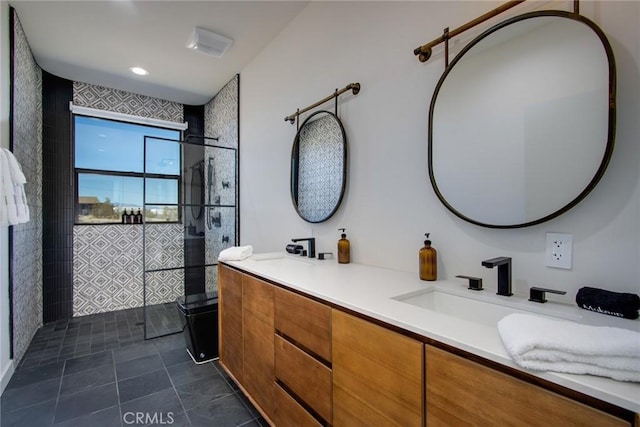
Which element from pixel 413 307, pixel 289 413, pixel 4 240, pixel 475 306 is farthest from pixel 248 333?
pixel 4 240

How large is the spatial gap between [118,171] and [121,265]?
122cm

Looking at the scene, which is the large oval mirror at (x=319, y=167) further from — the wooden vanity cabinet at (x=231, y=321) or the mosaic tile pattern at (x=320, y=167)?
the wooden vanity cabinet at (x=231, y=321)

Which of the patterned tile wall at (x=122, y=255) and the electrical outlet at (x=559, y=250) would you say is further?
the patterned tile wall at (x=122, y=255)

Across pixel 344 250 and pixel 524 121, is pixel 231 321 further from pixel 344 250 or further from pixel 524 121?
pixel 524 121

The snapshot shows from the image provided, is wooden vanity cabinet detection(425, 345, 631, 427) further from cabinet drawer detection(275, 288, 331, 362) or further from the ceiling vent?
the ceiling vent

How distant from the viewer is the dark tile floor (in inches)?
71.9

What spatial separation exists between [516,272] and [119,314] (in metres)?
4.29

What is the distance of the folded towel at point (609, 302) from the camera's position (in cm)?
89

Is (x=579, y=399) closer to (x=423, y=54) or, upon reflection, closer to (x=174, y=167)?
(x=423, y=54)

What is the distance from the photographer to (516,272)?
1.20 metres

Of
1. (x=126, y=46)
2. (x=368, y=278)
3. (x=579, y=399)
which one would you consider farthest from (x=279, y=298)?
(x=126, y=46)

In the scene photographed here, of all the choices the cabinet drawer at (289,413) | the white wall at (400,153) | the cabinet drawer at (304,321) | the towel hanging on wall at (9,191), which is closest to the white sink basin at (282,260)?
the white wall at (400,153)

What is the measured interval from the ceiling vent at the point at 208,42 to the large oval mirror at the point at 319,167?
1189 millimetres

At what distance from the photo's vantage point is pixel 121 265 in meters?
3.91
